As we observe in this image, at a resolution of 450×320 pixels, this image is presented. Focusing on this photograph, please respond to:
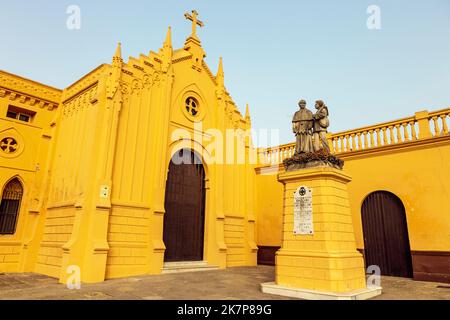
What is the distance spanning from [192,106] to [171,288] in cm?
933

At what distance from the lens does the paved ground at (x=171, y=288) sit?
306 inches

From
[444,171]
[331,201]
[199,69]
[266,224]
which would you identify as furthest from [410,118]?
[199,69]

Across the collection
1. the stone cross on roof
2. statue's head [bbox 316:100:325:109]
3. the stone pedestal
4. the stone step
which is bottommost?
the stone step

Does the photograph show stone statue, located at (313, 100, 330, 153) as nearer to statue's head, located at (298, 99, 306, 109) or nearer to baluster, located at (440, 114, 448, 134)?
statue's head, located at (298, 99, 306, 109)

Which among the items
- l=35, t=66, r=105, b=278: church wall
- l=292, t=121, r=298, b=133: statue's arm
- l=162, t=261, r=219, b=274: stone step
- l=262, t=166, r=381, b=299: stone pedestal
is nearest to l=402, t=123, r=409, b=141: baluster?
l=262, t=166, r=381, b=299: stone pedestal

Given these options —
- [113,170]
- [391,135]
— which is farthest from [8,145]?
[391,135]

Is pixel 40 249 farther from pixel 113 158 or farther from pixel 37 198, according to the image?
pixel 113 158

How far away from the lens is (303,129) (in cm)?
982

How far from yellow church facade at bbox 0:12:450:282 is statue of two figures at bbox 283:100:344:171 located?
10.7 feet

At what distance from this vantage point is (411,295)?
8180 mm

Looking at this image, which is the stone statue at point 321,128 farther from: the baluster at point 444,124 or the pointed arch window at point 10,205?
the pointed arch window at point 10,205

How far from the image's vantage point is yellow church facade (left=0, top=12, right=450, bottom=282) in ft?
36.8

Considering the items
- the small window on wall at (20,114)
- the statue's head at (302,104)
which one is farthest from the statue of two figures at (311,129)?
the small window on wall at (20,114)

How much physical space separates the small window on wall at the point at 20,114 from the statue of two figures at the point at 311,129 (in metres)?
11.9
